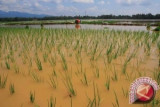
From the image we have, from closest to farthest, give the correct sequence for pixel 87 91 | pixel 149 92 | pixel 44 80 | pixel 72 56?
pixel 149 92
pixel 87 91
pixel 44 80
pixel 72 56

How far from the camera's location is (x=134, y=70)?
85.0 inches

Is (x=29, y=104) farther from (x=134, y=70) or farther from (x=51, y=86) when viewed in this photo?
(x=134, y=70)

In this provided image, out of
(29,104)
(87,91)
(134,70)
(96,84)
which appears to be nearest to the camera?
(29,104)

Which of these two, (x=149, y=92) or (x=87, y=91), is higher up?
(x=149, y=92)

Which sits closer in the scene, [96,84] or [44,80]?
[96,84]

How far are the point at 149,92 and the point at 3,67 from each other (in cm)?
217

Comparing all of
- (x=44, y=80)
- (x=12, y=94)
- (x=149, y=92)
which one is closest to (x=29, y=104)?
(x=12, y=94)

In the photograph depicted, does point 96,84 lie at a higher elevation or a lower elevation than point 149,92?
lower

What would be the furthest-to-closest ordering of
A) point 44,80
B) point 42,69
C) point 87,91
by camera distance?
point 42,69
point 44,80
point 87,91

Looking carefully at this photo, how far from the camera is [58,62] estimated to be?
264cm

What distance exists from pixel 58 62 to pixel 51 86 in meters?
0.88

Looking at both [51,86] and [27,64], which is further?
[27,64]

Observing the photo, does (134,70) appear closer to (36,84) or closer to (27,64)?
(36,84)

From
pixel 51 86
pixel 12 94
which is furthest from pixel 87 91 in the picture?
pixel 12 94
